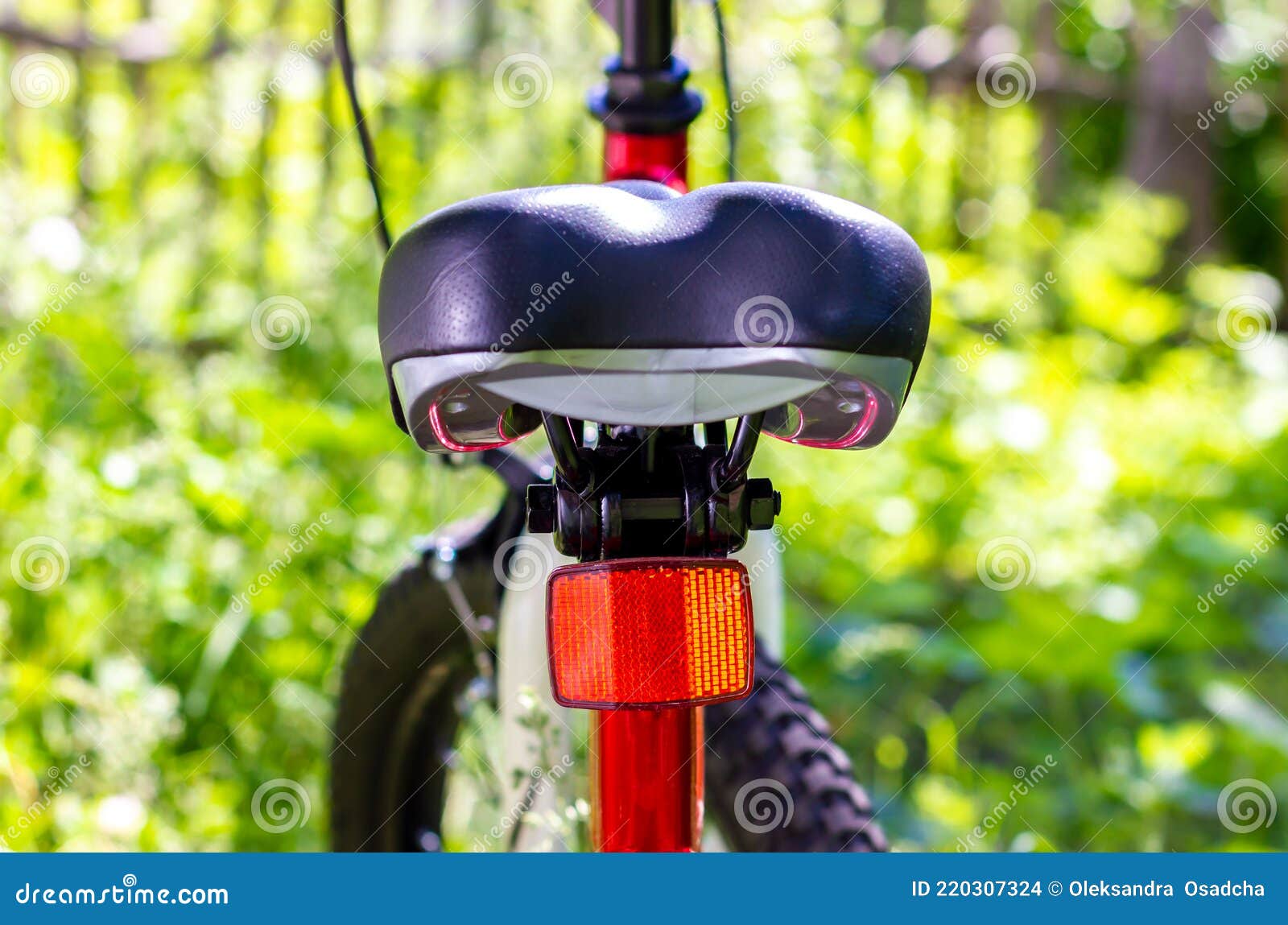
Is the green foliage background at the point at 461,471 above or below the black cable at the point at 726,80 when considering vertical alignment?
below

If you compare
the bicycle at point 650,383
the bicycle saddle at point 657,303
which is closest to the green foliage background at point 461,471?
the bicycle at point 650,383

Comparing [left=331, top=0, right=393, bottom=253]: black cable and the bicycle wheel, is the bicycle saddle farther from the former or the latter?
the bicycle wheel

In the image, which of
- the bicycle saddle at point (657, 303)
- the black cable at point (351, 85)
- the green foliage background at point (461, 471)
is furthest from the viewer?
the green foliage background at point (461, 471)

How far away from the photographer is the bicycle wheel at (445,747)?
4.24 feet

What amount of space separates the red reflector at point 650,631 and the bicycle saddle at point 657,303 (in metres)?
0.12

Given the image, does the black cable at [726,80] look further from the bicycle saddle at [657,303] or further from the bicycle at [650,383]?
the bicycle saddle at [657,303]

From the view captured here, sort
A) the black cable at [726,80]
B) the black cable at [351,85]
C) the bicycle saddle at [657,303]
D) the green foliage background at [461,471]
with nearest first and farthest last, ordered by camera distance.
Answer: the bicycle saddle at [657,303]
the black cable at [351,85]
the black cable at [726,80]
the green foliage background at [461,471]

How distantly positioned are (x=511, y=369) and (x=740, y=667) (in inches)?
10.5

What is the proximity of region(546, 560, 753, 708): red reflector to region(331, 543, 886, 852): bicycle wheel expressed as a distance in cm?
44

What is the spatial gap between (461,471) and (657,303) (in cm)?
94

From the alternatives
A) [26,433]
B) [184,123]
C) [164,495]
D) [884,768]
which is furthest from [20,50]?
[884,768]

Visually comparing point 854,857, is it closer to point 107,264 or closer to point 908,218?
point 107,264

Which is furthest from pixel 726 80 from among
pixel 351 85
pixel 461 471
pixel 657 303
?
pixel 657 303

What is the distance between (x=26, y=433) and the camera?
251cm
